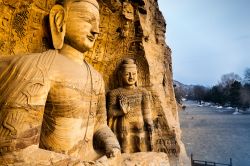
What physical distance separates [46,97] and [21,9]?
1190 millimetres

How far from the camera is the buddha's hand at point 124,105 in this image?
13.4 feet

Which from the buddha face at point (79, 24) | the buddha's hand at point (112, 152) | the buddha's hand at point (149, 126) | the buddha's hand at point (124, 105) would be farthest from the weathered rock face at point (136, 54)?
the buddha's hand at point (112, 152)

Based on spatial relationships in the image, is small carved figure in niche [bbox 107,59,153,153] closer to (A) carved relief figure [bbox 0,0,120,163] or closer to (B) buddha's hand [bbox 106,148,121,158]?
(A) carved relief figure [bbox 0,0,120,163]

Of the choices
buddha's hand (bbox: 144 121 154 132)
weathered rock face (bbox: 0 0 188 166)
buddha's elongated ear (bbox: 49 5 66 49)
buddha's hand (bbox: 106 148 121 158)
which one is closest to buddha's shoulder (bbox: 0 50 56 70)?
buddha's elongated ear (bbox: 49 5 66 49)

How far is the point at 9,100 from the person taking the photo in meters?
2.20

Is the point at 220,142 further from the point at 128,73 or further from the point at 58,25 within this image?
the point at 58,25

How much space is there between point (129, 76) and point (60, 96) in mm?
1826

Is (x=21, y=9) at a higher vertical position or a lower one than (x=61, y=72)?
higher

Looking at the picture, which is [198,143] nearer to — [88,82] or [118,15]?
[118,15]

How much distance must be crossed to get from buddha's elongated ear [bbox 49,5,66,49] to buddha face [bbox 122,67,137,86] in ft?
5.08

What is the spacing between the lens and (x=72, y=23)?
289 centimetres

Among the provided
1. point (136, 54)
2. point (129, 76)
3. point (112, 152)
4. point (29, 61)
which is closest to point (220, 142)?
point (136, 54)

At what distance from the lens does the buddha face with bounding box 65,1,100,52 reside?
289cm

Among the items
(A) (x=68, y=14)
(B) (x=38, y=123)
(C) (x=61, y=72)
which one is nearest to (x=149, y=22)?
(A) (x=68, y=14)
